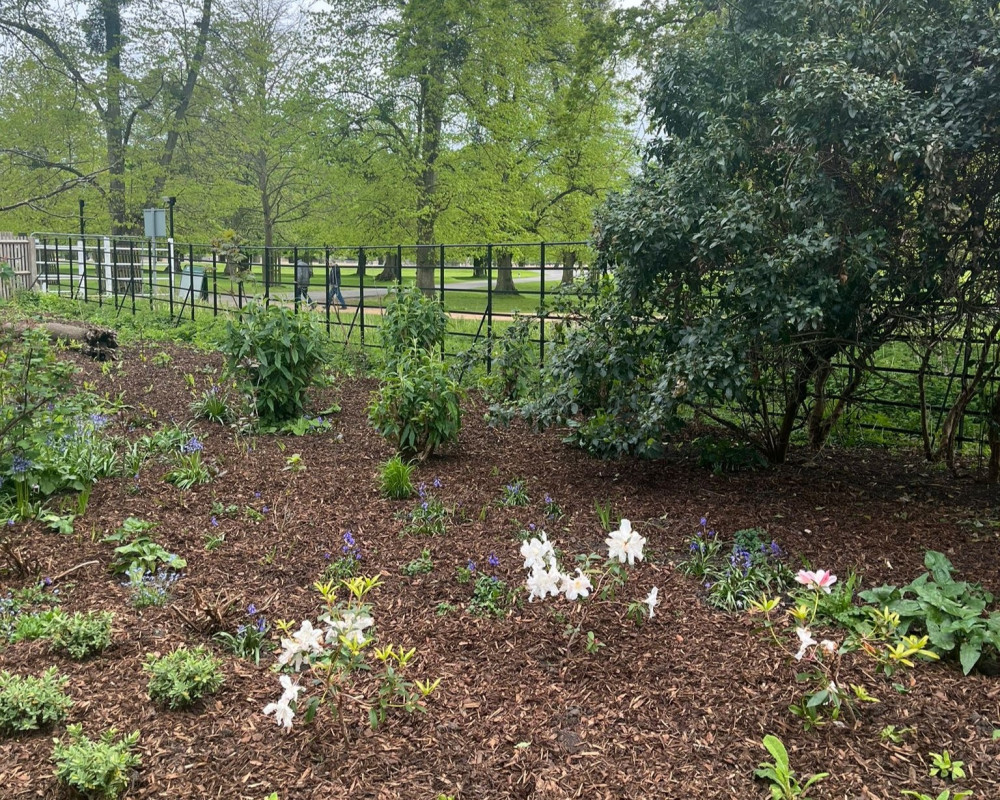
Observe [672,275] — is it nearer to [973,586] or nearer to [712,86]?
[712,86]

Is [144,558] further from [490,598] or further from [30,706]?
[490,598]

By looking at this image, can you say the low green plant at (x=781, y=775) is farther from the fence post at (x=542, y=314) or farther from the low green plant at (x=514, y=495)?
the fence post at (x=542, y=314)

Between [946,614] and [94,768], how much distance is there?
111 inches

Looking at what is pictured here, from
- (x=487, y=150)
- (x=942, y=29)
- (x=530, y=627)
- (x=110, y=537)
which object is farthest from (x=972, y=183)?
(x=487, y=150)

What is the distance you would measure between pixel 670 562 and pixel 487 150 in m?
14.1

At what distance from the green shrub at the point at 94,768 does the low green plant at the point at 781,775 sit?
1.77 meters

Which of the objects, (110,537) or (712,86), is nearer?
(110,537)

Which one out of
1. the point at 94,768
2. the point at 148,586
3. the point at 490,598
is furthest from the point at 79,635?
the point at 490,598

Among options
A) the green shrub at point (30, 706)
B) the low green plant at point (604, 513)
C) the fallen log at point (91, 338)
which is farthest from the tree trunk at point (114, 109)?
the green shrub at point (30, 706)

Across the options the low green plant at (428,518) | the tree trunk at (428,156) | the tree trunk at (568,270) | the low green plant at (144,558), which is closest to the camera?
the low green plant at (144,558)

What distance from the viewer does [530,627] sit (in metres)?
3.05

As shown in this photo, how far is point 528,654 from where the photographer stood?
2.88 meters

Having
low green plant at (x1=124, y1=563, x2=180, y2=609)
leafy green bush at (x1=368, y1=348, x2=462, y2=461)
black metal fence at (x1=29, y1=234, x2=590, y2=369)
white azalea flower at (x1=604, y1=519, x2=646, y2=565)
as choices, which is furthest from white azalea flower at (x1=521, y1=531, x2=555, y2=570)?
black metal fence at (x1=29, y1=234, x2=590, y2=369)

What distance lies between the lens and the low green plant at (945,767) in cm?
216
